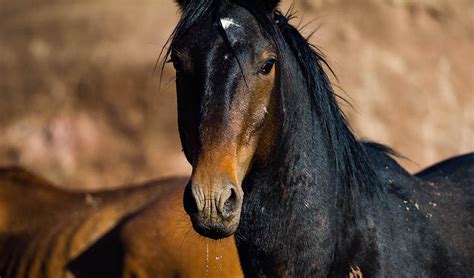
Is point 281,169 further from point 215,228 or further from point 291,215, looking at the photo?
point 215,228

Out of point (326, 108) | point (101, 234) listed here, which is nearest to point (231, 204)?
point (326, 108)

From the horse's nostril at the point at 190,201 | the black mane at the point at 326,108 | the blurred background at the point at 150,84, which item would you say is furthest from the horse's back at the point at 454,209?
the blurred background at the point at 150,84

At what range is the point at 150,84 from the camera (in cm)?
894

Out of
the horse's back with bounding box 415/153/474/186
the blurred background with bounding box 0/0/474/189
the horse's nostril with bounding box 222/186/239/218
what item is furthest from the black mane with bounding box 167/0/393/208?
the blurred background with bounding box 0/0/474/189

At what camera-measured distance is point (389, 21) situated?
890cm

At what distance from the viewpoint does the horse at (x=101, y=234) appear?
4984mm

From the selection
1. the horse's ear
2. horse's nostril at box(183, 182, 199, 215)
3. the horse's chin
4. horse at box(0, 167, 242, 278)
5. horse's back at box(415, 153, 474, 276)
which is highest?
the horse's ear

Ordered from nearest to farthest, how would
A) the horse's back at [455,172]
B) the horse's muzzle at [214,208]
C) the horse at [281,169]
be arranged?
the horse's muzzle at [214,208] → the horse at [281,169] → the horse's back at [455,172]

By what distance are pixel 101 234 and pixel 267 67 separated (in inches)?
114

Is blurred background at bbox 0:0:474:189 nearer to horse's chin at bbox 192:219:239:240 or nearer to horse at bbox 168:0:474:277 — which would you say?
horse at bbox 168:0:474:277

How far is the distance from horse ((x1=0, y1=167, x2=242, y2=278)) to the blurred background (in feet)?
8.32

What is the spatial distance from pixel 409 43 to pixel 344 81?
737 millimetres

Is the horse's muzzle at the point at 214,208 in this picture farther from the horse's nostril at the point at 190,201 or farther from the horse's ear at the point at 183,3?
the horse's ear at the point at 183,3

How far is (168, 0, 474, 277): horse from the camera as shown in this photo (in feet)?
9.39
